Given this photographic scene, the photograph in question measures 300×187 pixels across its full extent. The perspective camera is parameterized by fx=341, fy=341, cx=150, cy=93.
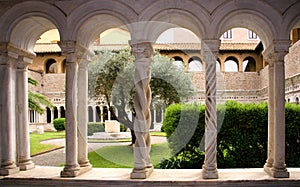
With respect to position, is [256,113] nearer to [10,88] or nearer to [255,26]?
[255,26]

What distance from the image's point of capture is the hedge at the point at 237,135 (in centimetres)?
806

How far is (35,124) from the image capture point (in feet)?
89.7

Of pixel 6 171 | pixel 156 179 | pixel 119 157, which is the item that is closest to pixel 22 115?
pixel 6 171

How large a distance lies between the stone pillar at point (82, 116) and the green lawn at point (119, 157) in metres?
3.55

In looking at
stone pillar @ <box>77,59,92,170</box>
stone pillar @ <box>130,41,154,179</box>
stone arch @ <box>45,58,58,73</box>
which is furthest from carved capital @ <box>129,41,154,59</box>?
stone arch @ <box>45,58,58,73</box>

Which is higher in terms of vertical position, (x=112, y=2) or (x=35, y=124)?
(x=112, y=2)

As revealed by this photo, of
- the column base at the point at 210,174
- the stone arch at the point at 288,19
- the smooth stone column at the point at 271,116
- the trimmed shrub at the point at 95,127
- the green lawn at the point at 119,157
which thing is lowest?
the green lawn at the point at 119,157

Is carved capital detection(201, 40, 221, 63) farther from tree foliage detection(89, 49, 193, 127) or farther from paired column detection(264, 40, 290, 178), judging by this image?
tree foliage detection(89, 49, 193, 127)

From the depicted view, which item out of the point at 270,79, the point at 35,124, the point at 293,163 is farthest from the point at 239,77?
the point at 270,79

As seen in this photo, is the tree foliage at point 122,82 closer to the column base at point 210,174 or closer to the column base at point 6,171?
the column base at point 6,171

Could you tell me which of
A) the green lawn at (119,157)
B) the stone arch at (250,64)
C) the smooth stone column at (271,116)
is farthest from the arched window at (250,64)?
the smooth stone column at (271,116)

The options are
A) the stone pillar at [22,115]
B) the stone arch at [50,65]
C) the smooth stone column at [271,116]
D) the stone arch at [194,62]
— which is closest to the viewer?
the smooth stone column at [271,116]

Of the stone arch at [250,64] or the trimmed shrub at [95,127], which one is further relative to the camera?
the stone arch at [250,64]

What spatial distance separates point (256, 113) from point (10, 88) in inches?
215
